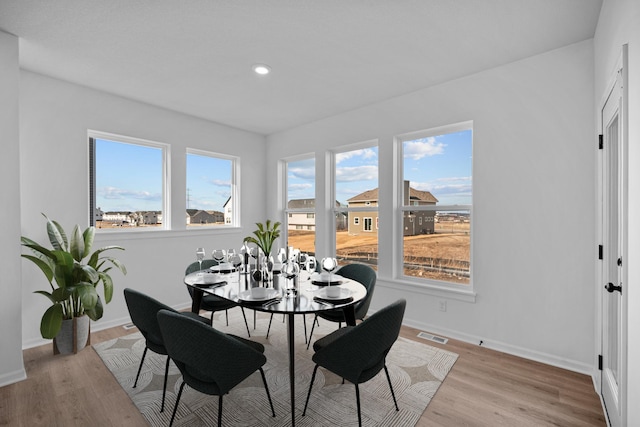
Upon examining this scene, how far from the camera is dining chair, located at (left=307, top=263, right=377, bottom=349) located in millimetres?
2805

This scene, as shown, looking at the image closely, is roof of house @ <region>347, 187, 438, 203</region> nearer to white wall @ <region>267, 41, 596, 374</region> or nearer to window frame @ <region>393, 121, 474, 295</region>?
window frame @ <region>393, 121, 474, 295</region>

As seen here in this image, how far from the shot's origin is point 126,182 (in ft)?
13.0

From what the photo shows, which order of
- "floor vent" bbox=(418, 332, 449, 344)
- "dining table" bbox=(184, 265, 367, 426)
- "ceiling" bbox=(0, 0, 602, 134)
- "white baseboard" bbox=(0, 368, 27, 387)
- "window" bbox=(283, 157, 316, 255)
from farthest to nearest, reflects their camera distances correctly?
"window" bbox=(283, 157, 316, 255), "floor vent" bbox=(418, 332, 449, 344), "white baseboard" bbox=(0, 368, 27, 387), "ceiling" bbox=(0, 0, 602, 134), "dining table" bbox=(184, 265, 367, 426)

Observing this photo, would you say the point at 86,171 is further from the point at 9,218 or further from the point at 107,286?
the point at 107,286

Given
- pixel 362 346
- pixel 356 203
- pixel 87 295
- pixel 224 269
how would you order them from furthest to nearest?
pixel 356 203
pixel 224 269
pixel 87 295
pixel 362 346

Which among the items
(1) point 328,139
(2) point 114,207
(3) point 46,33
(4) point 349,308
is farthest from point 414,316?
(3) point 46,33

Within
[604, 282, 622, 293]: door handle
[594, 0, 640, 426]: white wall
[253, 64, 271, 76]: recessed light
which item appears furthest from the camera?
[253, 64, 271, 76]: recessed light

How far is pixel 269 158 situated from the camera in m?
5.43

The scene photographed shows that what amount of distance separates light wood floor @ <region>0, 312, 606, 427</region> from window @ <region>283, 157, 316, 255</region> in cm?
281

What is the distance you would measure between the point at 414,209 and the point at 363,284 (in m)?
1.27

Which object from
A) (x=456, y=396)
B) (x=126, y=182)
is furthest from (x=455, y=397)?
(x=126, y=182)

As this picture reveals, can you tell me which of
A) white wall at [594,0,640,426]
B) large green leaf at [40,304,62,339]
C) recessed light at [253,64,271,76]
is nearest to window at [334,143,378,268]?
recessed light at [253,64,271,76]

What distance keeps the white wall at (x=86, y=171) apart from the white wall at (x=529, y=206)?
10.5 ft

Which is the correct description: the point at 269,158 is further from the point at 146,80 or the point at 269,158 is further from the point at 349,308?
the point at 349,308
